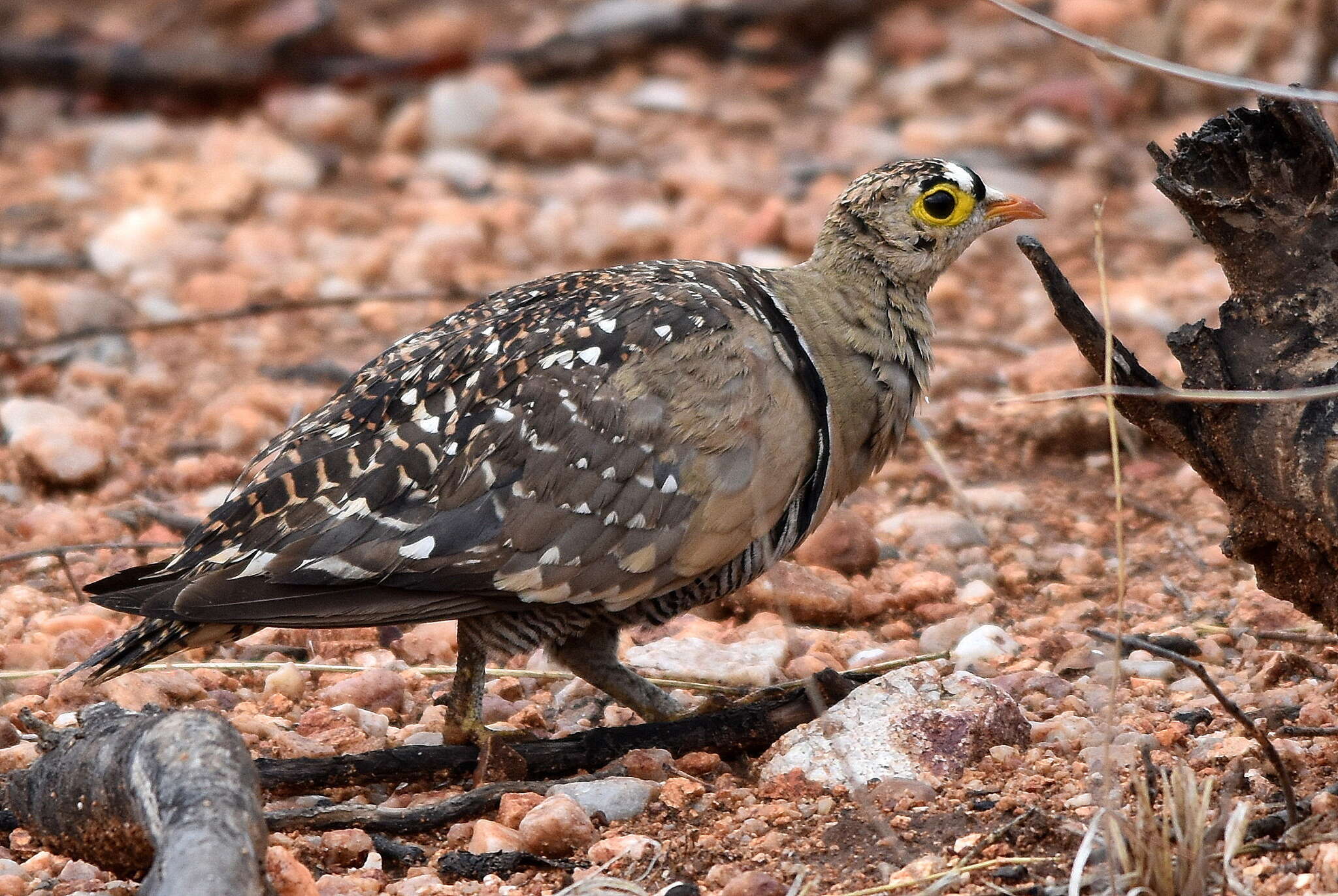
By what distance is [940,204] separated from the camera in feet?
16.9

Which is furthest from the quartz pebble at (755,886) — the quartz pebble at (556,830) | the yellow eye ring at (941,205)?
the yellow eye ring at (941,205)

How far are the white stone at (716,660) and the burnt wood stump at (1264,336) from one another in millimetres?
1646

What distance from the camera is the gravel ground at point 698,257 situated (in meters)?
3.96

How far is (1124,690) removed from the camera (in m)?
4.62

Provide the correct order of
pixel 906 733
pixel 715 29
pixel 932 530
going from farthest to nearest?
pixel 715 29 → pixel 932 530 → pixel 906 733

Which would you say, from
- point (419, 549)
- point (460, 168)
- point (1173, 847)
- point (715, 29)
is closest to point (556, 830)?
point (419, 549)

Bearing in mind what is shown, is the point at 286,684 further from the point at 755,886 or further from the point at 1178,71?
the point at 1178,71

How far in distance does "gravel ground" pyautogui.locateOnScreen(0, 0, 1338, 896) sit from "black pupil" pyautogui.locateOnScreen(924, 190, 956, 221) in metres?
0.90

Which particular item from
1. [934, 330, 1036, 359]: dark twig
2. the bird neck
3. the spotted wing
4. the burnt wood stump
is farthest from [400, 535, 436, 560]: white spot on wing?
[934, 330, 1036, 359]: dark twig

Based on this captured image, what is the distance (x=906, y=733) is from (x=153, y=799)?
71.7 inches

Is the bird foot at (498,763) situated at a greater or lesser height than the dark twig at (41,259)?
lesser

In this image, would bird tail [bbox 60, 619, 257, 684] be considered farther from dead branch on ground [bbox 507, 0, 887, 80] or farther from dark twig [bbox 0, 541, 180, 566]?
dead branch on ground [bbox 507, 0, 887, 80]

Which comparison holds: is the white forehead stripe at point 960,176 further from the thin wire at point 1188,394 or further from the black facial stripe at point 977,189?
the thin wire at point 1188,394

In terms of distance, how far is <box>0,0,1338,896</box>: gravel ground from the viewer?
396 cm
